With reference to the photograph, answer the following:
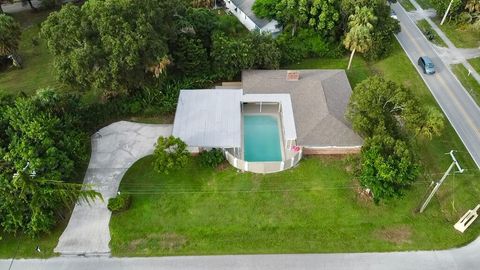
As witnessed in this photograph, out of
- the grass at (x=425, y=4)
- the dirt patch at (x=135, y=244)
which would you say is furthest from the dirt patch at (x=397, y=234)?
the grass at (x=425, y=4)

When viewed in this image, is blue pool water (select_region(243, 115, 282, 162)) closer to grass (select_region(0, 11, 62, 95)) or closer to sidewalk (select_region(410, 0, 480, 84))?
grass (select_region(0, 11, 62, 95))

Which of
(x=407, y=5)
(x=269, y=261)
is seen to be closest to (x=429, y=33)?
(x=407, y=5)

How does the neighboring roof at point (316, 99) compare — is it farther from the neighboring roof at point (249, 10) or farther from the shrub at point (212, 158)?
the neighboring roof at point (249, 10)

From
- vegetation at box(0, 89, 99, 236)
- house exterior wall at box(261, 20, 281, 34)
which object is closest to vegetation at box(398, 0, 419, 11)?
house exterior wall at box(261, 20, 281, 34)

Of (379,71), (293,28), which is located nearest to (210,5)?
(293,28)

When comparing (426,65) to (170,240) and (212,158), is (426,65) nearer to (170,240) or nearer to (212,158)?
(212,158)

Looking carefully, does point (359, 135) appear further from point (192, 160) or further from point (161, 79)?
point (161, 79)
